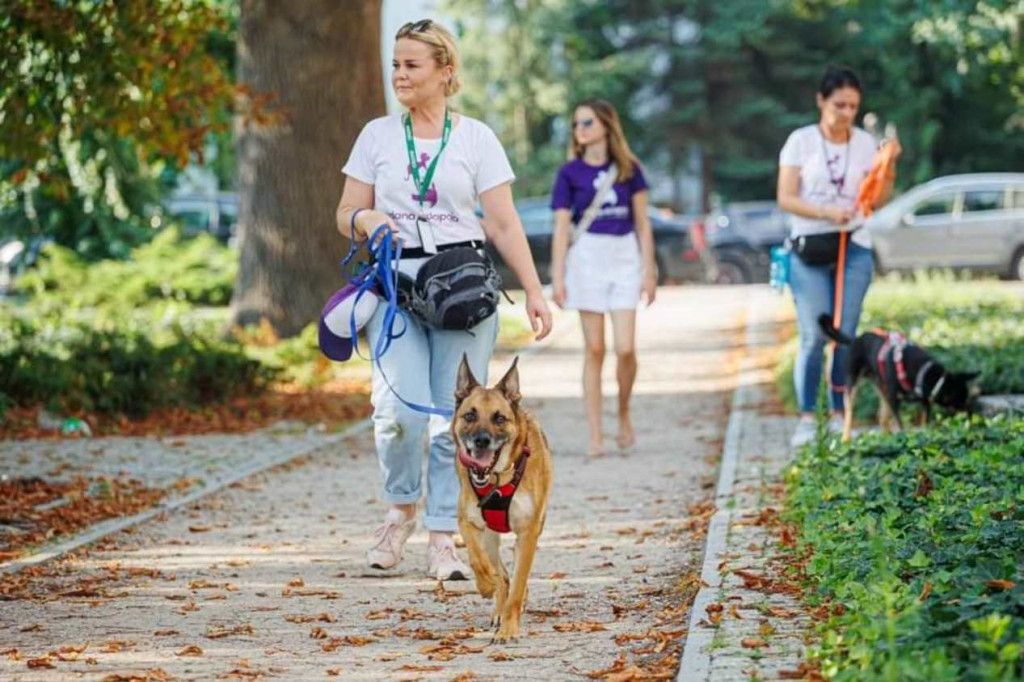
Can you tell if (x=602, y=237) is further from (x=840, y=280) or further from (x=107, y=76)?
(x=107, y=76)

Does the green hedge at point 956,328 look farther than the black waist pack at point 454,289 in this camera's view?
Yes

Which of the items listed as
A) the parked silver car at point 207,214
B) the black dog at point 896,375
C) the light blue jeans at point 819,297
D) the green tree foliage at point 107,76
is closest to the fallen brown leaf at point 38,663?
the green tree foliage at point 107,76

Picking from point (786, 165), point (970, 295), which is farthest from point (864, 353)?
point (970, 295)

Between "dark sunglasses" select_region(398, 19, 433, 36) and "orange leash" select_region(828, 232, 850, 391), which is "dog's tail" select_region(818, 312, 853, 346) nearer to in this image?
"orange leash" select_region(828, 232, 850, 391)

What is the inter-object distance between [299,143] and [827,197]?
26.6 feet

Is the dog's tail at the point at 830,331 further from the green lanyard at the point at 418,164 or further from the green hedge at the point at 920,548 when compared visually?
the green lanyard at the point at 418,164

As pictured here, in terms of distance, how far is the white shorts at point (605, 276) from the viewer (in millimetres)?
11227

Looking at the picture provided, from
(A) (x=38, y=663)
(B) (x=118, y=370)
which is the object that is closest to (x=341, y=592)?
(A) (x=38, y=663)

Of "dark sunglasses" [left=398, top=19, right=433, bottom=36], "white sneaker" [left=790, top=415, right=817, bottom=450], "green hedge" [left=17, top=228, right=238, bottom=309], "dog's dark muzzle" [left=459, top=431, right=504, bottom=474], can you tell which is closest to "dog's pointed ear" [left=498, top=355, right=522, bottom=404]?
"dog's dark muzzle" [left=459, top=431, right=504, bottom=474]

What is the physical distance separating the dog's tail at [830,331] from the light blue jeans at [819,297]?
0.08 metres

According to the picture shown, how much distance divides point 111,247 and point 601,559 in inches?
838

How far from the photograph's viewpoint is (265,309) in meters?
17.8

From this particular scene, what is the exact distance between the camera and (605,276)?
442 inches

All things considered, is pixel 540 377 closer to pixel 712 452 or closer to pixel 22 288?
pixel 712 452
